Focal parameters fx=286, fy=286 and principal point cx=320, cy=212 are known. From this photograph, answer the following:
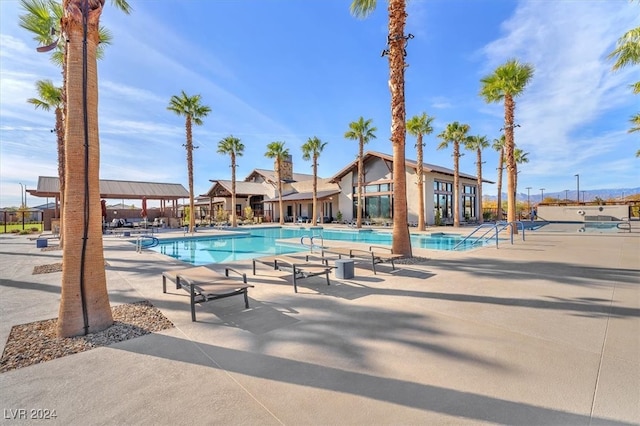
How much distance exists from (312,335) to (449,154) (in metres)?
25.6

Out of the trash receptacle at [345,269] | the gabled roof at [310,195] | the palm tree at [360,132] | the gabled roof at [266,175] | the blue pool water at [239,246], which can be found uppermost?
the palm tree at [360,132]

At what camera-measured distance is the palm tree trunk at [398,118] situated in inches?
382

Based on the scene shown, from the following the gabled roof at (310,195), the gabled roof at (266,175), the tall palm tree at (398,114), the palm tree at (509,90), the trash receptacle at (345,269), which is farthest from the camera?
the gabled roof at (266,175)

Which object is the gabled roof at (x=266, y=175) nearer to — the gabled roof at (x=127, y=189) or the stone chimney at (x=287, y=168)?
the stone chimney at (x=287, y=168)

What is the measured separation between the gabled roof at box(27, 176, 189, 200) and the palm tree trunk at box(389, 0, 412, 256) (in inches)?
1052

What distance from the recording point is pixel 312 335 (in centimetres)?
387

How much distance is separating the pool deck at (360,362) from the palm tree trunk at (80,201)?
80cm

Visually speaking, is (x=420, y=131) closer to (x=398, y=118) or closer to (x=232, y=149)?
(x=398, y=118)

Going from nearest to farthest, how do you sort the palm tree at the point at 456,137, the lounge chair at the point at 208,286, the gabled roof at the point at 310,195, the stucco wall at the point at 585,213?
the lounge chair at the point at 208,286, the palm tree at the point at 456,137, the stucco wall at the point at 585,213, the gabled roof at the point at 310,195

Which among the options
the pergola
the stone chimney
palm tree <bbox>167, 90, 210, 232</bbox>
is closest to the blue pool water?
palm tree <bbox>167, 90, 210, 232</bbox>

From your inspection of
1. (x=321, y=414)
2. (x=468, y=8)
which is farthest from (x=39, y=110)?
(x=468, y=8)

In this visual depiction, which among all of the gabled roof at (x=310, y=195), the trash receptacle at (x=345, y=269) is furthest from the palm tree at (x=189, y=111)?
the trash receptacle at (x=345, y=269)

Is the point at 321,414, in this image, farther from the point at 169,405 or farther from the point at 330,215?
the point at 330,215

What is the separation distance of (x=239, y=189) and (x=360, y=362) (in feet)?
128
